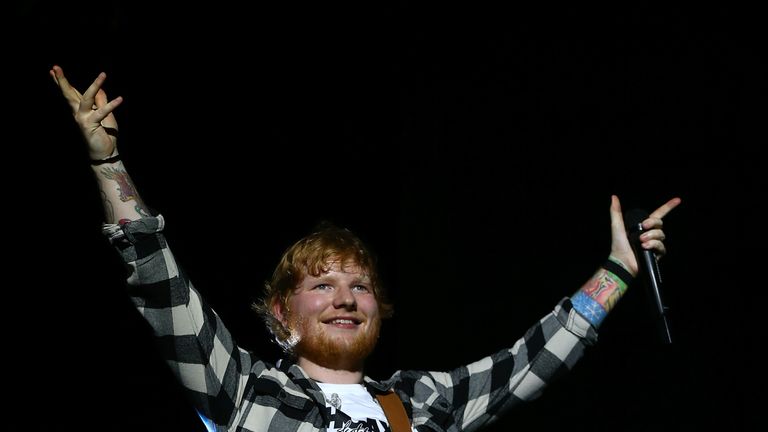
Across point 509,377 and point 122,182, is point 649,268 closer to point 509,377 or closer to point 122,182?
point 509,377

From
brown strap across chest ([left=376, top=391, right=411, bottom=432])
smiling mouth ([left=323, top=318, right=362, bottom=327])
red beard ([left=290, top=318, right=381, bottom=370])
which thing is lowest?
brown strap across chest ([left=376, top=391, right=411, bottom=432])

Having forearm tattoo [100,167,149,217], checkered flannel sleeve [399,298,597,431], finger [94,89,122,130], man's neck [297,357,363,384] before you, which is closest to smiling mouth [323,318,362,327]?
man's neck [297,357,363,384]

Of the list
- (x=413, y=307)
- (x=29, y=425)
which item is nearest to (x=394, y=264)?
(x=413, y=307)

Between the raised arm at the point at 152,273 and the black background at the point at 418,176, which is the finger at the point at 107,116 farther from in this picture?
the black background at the point at 418,176

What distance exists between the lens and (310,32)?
306 cm

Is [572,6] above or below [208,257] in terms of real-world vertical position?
above

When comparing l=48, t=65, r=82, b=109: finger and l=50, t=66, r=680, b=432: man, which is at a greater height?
l=48, t=65, r=82, b=109: finger

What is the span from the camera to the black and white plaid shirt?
5.77 ft

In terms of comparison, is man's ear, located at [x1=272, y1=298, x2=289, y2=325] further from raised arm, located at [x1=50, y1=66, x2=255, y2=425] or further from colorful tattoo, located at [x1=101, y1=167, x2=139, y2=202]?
colorful tattoo, located at [x1=101, y1=167, x2=139, y2=202]

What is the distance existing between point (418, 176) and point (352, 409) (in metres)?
1.34

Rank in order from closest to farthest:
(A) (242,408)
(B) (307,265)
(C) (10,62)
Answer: (A) (242,408), (B) (307,265), (C) (10,62)

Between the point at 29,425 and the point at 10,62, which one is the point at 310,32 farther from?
the point at 29,425

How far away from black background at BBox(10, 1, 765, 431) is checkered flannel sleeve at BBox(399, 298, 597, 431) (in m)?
0.75

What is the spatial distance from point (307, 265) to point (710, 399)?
4.78 ft
